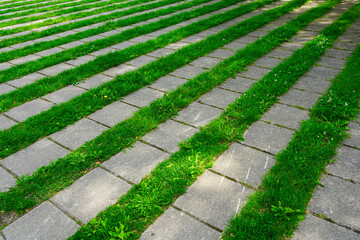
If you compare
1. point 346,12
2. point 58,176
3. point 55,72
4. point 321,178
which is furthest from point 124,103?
point 346,12

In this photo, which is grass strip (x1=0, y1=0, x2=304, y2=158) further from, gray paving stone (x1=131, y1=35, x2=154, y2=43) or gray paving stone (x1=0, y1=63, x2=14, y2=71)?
gray paving stone (x1=0, y1=63, x2=14, y2=71)

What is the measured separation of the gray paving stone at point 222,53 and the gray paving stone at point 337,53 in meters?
1.84

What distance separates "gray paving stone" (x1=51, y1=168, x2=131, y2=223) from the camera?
2343 mm

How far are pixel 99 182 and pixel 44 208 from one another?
0.51 m

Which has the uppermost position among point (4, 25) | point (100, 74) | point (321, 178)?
point (4, 25)

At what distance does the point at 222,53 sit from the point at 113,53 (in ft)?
7.32

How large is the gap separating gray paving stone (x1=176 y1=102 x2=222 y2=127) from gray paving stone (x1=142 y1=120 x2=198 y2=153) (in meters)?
0.13

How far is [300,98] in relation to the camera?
3887 mm

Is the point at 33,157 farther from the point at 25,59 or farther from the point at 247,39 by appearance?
the point at 247,39

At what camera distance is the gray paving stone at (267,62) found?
16.3ft

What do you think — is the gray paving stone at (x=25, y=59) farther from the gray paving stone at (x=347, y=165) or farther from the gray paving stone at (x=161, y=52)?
the gray paving stone at (x=347, y=165)

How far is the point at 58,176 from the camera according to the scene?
2.71 metres

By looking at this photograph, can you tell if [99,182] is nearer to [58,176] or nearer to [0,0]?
[58,176]

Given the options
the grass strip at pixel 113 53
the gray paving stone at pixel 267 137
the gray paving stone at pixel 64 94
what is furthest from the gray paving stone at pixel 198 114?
the grass strip at pixel 113 53
